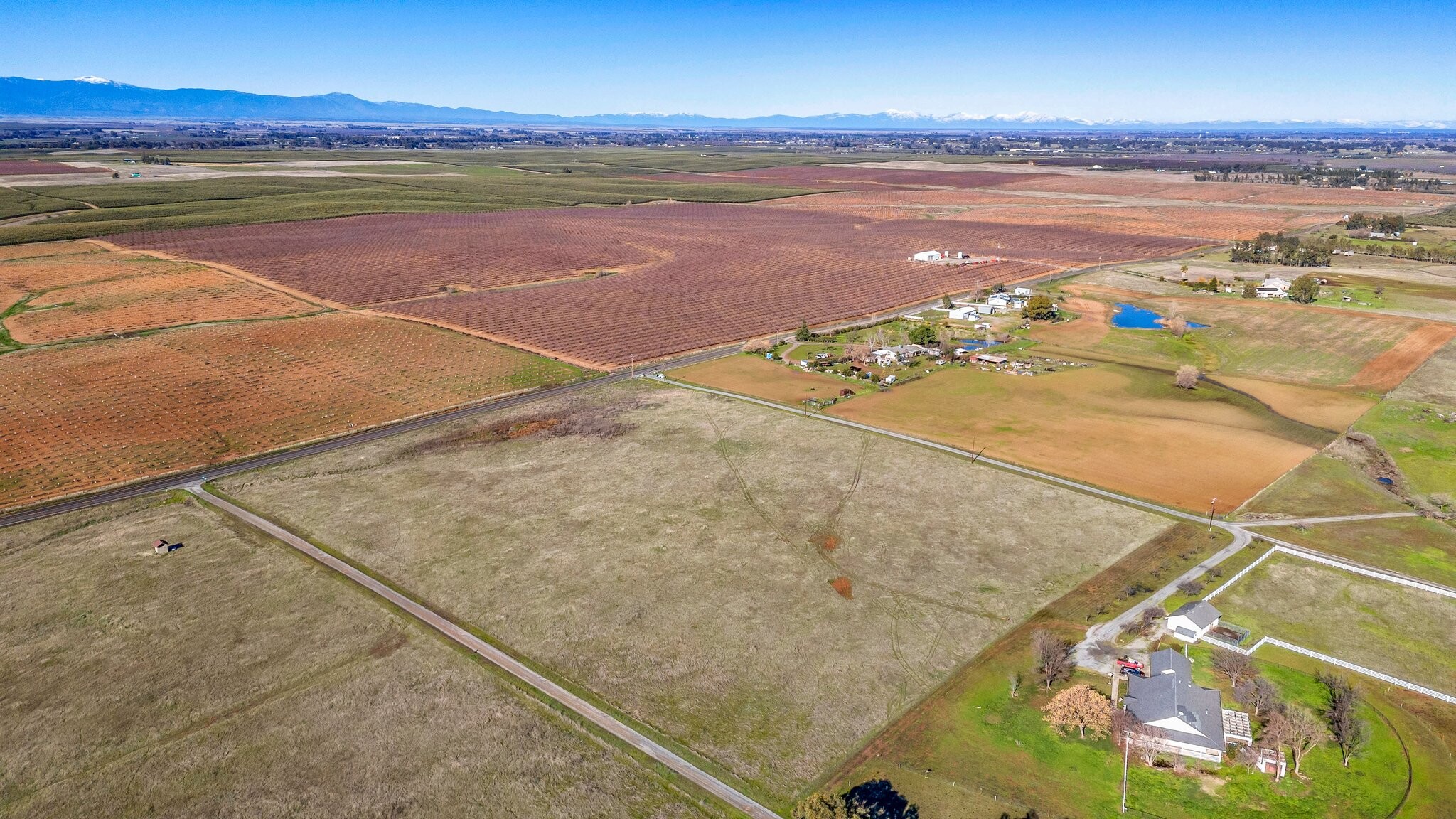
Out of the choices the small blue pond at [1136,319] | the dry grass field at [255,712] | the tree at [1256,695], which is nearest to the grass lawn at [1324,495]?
the tree at [1256,695]

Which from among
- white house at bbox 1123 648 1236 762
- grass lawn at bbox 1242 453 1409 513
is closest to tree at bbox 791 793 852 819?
white house at bbox 1123 648 1236 762

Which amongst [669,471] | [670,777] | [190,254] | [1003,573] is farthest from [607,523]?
[190,254]

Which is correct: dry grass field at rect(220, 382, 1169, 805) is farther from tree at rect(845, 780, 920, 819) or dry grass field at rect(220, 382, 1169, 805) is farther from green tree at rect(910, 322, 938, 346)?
green tree at rect(910, 322, 938, 346)

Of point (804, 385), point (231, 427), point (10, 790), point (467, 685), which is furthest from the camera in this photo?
point (804, 385)

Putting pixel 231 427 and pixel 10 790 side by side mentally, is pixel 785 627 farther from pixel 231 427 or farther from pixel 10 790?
pixel 231 427

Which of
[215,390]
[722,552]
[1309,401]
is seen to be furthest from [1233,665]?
[215,390]

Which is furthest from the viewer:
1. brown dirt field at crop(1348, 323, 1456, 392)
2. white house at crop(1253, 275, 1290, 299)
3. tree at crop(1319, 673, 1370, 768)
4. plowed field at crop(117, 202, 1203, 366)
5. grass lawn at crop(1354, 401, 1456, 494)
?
white house at crop(1253, 275, 1290, 299)
